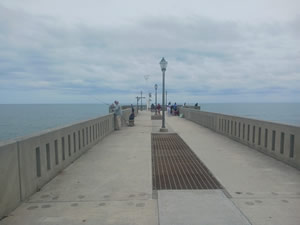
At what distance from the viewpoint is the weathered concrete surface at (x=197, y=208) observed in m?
3.41

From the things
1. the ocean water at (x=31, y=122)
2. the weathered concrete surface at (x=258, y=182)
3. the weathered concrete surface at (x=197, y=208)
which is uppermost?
the weathered concrete surface at (x=197, y=208)

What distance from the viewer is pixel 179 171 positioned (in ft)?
19.2

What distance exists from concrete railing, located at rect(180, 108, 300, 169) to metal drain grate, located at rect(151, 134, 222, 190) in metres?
2.09

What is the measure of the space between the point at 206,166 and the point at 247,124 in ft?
11.1

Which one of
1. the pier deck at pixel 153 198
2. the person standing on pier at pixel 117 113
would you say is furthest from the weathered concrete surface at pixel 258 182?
the person standing on pier at pixel 117 113

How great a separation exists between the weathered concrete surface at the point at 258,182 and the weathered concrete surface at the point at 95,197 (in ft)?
4.95

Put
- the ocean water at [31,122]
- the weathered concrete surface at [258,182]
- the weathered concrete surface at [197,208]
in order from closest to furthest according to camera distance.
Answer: the weathered concrete surface at [197,208], the weathered concrete surface at [258,182], the ocean water at [31,122]

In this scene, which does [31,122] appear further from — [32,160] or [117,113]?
[32,160]

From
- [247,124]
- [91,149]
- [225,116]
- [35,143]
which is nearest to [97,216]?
[35,143]

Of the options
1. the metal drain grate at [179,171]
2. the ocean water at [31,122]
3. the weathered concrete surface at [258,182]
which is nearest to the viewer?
the weathered concrete surface at [258,182]

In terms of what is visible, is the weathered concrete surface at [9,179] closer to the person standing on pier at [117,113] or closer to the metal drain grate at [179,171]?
the metal drain grate at [179,171]

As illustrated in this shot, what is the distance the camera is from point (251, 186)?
15.7ft

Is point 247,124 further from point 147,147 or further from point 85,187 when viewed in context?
point 85,187

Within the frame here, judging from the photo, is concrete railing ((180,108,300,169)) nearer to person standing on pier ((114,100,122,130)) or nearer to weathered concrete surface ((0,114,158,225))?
weathered concrete surface ((0,114,158,225))
